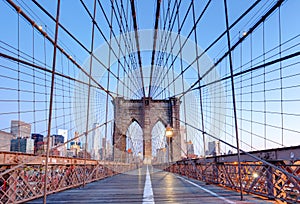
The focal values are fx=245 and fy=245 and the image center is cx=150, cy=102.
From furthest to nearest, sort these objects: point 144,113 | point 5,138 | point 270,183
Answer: point 144,113, point 5,138, point 270,183

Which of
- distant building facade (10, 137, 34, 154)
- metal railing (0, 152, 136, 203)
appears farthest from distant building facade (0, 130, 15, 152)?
metal railing (0, 152, 136, 203)

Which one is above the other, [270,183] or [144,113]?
[144,113]

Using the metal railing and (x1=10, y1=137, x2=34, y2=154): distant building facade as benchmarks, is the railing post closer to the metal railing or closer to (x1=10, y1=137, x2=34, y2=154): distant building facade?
the metal railing

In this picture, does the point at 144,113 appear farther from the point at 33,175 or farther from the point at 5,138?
the point at 33,175

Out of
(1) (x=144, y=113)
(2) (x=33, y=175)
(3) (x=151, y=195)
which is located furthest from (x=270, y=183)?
(1) (x=144, y=113)

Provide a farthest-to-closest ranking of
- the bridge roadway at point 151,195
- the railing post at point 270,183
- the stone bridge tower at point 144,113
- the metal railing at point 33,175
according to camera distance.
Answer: the stone bridge tower at point 144,113 < the bridge roadway at point 151,195 < the railing post at point 270,183 < the metal railing at point 33,175

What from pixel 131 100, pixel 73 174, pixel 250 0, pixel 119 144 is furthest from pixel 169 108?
pixel 73 174

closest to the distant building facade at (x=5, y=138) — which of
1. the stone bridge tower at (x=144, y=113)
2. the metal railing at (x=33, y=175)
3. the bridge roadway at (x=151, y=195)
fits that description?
the metal railing at (x=33, y=175)

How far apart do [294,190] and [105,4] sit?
13.4 m

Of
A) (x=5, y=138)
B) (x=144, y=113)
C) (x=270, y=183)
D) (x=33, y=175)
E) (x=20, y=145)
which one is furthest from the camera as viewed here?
(x=144, y=113)

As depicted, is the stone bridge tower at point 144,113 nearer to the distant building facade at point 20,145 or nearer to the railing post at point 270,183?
the distant building facade at point 20,145

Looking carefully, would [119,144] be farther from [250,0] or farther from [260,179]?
[260,179]

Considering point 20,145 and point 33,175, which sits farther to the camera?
point 20,145

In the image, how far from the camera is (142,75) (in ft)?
95.7
